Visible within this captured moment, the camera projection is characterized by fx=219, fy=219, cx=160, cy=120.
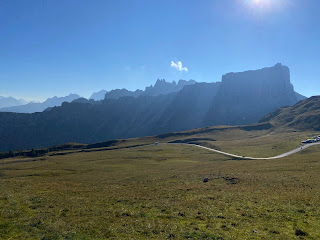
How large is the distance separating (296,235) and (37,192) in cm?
3205

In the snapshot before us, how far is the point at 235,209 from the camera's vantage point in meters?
23.8

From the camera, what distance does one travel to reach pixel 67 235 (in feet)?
55.7

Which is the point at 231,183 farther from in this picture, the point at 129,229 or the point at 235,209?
the point at 129,229

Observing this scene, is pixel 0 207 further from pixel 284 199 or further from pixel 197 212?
pixel 284 199

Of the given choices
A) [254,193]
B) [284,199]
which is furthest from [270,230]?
[254,193]

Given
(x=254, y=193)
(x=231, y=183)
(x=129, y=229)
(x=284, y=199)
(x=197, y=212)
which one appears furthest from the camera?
(x=231, y=183)

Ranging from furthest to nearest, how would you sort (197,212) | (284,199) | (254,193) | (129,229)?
(254,193), (284,199), (197,212), (129,229)

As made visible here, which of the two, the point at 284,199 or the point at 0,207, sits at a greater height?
the point at 0,207

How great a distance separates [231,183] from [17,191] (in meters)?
34.1

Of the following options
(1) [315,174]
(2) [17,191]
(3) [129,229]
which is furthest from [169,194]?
(1) [315,174]

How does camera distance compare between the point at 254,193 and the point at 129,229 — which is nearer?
the point at 129,229

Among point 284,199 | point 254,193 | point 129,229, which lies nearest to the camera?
point 129,229

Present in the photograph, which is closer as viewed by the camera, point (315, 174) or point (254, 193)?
point (254, 193)

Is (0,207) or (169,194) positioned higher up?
(0,207)
